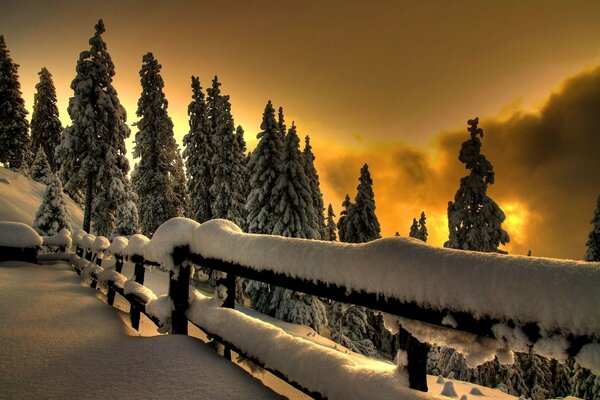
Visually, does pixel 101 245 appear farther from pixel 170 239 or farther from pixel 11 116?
pixel 11 116

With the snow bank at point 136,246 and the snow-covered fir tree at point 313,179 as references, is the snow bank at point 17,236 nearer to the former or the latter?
the snow bank at point 136,246

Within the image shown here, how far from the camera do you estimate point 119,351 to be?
3.43 m

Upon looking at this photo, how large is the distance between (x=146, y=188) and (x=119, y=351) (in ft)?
112

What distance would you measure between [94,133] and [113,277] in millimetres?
23589

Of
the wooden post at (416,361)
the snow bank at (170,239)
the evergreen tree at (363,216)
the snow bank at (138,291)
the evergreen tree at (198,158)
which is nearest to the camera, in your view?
the wooden post at (416,361)

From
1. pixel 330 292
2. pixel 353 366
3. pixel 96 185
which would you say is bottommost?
pixel 353 366

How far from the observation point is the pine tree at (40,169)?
47219mm

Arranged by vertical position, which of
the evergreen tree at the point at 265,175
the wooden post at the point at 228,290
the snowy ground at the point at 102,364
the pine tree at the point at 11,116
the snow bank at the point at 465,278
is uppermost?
the pine tree at the point at 11,116

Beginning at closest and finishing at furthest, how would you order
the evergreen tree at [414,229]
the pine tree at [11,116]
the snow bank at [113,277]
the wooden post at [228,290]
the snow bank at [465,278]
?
1. the snow bank at [465,278]
2. the wooden post at [228,290]
3. the snow bank at [113,277]
4. the pine tree at [11,116]
5. the evergreen tree at [414,229]

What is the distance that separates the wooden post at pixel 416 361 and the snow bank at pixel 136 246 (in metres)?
4.06

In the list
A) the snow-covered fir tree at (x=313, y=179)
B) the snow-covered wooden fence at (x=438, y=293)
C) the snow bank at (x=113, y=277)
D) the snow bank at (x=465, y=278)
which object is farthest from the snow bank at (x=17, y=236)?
the snow-covered fir tree at (x=313, y=179)

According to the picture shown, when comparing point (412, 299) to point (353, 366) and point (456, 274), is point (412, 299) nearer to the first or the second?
point (456, 274)

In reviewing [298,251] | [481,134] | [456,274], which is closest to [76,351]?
[298,251]

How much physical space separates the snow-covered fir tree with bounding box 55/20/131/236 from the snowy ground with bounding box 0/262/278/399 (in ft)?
80.1
